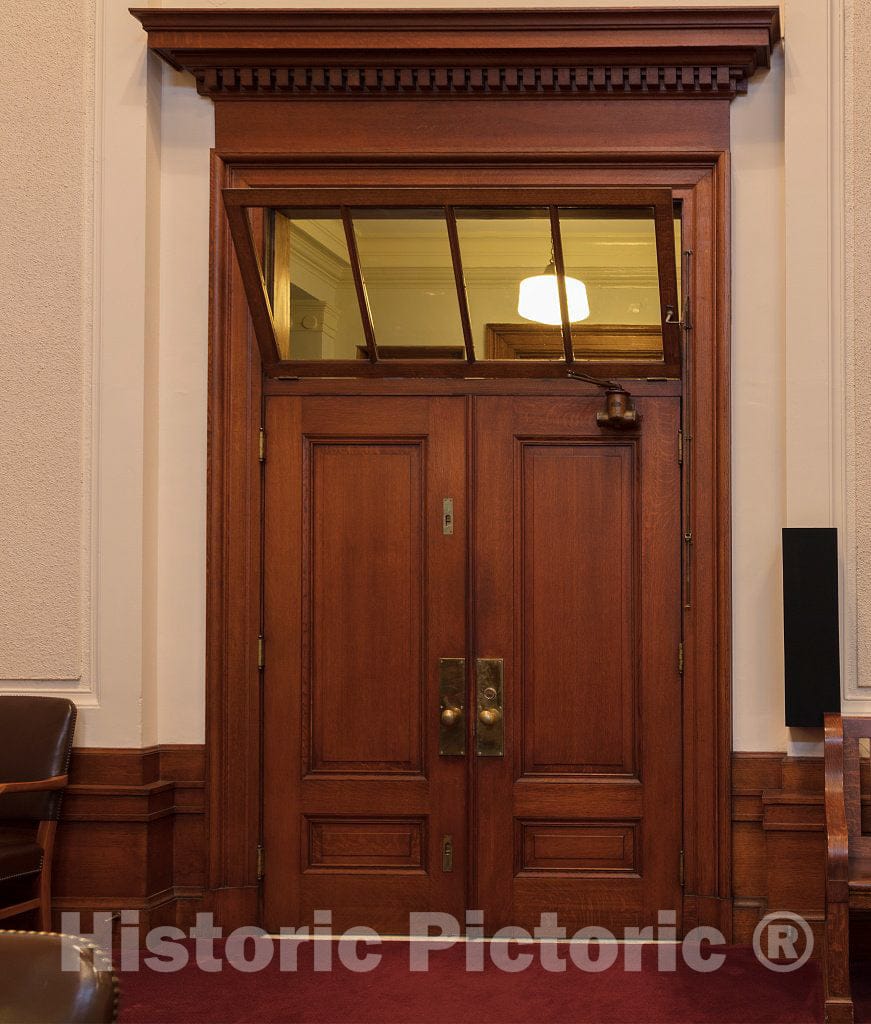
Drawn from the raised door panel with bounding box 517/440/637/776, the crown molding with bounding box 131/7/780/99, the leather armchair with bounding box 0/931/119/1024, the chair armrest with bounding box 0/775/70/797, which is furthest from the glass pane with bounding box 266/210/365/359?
the leather armchair with bounding box 0/931/119/1024

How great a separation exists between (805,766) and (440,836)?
1392mm

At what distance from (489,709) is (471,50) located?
2510 mm

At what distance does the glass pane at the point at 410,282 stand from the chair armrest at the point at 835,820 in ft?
6.34

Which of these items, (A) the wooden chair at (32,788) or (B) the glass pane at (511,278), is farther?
(B) the glass pane at (511,278)

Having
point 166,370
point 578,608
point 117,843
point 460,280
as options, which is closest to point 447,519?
point 578,608

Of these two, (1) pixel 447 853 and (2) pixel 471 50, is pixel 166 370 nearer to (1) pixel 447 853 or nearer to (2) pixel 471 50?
(2) pixel 471 50

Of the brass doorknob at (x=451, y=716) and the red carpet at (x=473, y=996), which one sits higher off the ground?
the brass doorknob at (x=451, y=716)

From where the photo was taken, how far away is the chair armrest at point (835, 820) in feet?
10.2

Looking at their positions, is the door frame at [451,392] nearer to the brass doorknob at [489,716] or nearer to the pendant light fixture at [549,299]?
the pendant light fixture at [549,299]

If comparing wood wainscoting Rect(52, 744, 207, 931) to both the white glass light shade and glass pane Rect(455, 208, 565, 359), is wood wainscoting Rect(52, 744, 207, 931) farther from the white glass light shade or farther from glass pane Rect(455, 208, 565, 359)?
the white glass light shade

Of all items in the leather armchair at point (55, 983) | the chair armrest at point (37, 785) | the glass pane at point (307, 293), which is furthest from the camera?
the glass pane at point (307, 293)

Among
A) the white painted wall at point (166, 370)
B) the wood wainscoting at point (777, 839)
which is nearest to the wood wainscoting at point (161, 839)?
the wood wainscoting at point (777, 839)

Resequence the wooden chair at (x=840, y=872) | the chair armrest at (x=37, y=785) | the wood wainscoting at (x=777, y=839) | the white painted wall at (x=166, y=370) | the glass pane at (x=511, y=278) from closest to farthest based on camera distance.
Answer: the wooden chair at (x=840, y=872) → the chair armrest at (x=37, y=785) → the wood wainscoting at (x=777, y=839) → the white painted wall at (x=166, y=370) → the glass pane at (x=511, y=278)

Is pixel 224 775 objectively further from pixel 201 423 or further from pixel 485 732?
pixel 201 423
